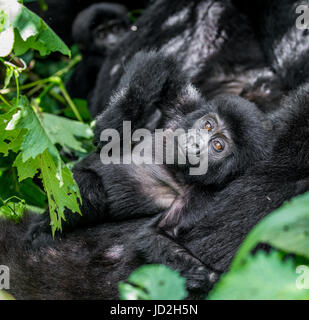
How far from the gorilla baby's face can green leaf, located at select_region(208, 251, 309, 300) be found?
1360mm

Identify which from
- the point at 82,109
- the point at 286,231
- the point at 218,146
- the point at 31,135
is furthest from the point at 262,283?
the point at 82,109

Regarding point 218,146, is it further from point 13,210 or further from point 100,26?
point 100,26

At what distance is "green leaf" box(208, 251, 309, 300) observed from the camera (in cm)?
125

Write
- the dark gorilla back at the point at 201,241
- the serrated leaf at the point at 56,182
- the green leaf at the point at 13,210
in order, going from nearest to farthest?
the serrated leaf at the point at 56,182
the dark gorilla back at the point at 201,241
the green leaf at the point at 13,210

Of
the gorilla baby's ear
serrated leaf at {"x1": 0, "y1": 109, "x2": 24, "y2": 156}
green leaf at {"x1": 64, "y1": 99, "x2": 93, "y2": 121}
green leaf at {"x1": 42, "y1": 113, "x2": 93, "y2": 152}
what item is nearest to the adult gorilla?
serrated leaf at {"x1": 0, "y1": 109, "x2": 24, "y2": 156}

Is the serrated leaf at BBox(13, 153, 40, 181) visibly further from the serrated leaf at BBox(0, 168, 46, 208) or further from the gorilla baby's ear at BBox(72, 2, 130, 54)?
the gorilla baby's ear at BBox(72, 2, 130, 54)

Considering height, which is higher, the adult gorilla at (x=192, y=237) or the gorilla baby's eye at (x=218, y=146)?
the gorilla baby's eye at (x=218, y=146)

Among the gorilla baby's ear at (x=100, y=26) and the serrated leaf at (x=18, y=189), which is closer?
the serrated leaf at (x=18, y=189)

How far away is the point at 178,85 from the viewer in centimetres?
325

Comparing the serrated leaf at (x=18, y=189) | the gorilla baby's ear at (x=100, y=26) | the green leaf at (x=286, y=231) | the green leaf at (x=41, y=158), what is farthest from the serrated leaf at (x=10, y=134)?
the gorilla baby's ear at (x=100, y=26)

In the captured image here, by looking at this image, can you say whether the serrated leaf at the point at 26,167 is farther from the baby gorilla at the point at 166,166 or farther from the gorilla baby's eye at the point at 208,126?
the gorilla baby's eye at the point at 208,126

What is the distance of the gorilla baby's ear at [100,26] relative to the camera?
5.66 m
